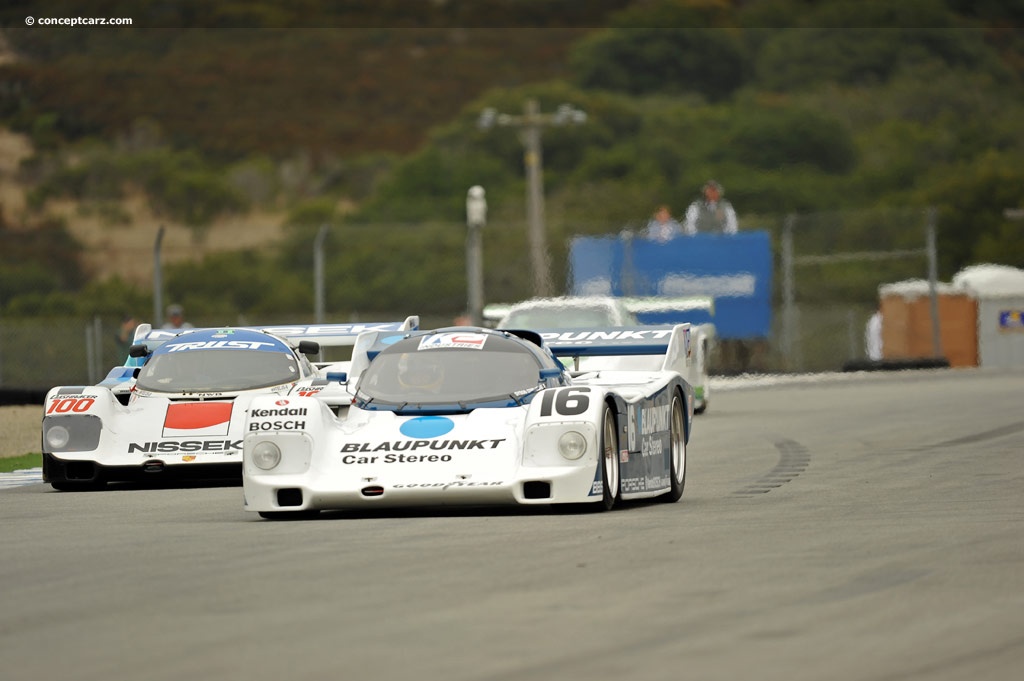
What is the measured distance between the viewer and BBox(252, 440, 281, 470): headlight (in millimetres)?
10930

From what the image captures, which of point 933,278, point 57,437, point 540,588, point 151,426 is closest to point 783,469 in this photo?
point 151,426

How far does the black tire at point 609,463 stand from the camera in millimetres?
10914

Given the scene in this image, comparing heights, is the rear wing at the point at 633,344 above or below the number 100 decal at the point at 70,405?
above

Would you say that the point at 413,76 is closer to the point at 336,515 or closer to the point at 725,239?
the point at 725,239

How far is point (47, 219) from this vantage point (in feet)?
257

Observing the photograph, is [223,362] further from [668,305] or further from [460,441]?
[668,305]

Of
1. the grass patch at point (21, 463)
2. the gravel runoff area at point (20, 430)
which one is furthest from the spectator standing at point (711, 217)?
the grass patch at point (21, 463)

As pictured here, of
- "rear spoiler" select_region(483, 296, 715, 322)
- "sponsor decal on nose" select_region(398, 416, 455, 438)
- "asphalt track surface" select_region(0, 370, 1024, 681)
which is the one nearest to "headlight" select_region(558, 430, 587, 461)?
"asphalt track surface" select_region(0, 370, 1024, 681)

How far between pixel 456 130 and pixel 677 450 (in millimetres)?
83857

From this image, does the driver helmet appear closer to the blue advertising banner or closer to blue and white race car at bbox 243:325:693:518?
blue and white race car at bbox 243:325:693:518

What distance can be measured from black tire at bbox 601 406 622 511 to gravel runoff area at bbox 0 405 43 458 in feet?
27.4

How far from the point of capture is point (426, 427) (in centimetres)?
1099

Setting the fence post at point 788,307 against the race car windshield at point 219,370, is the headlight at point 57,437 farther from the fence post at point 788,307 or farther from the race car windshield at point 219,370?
the fence post at point 788,307

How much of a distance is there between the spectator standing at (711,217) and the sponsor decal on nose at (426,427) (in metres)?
18.8
